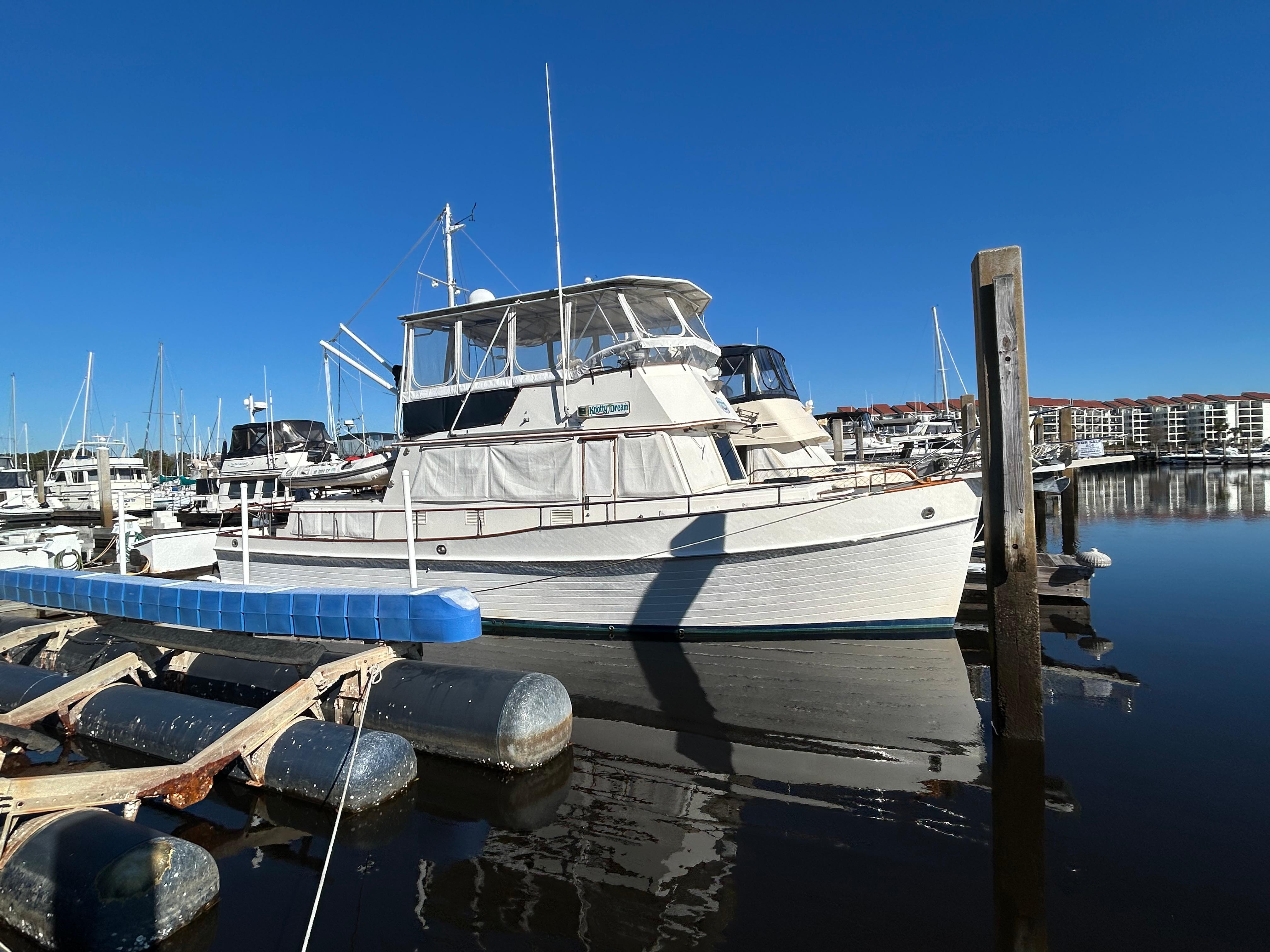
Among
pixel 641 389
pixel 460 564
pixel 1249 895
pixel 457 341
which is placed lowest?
pixel 1249 895

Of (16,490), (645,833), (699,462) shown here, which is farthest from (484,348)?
(16,490)

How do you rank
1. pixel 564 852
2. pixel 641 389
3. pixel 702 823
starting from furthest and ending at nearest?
pixel 641 389
pixel 702 823
pixel 564 852

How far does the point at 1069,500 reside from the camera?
2272 cm

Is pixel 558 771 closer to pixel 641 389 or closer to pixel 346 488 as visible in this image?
pixel 641 389

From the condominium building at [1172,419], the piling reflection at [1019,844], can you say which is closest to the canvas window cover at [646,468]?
the piling reflection at [1019,844]

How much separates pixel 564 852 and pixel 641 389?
720 centimetres

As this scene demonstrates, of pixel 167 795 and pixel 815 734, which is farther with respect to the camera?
pixel 815 734

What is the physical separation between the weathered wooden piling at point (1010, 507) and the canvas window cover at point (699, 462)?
198 inches

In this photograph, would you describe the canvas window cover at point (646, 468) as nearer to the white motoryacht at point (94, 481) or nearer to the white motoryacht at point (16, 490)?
the white motoryacht at point (94, 481)

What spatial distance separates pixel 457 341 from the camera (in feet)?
39.5

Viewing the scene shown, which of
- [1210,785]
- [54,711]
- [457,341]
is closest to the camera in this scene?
[1210,785]

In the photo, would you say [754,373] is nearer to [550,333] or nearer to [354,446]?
[550,333]

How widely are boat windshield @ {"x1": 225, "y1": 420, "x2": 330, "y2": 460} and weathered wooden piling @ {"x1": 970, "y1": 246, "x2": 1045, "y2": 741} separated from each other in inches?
1228

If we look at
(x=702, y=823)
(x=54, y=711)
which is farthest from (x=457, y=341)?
(x=702, y=823)
